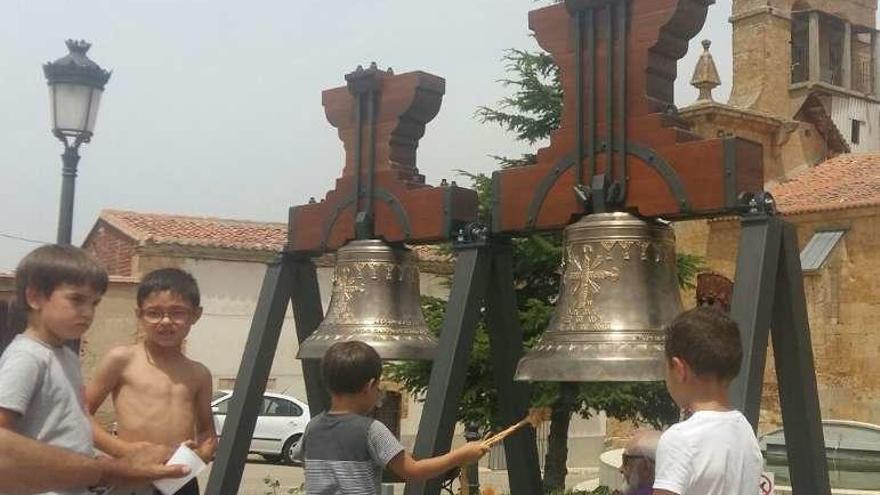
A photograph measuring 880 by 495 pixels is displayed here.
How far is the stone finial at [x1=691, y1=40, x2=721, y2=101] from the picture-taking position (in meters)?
28.0

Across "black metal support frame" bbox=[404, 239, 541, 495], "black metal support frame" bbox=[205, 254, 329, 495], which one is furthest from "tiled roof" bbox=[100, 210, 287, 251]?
"black metal support frame" bbox=[404, 239, 541, 495]

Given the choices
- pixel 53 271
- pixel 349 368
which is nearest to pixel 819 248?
pixel 349 368

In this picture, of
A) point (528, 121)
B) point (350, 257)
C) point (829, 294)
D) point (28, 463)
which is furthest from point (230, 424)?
point (829, 294)

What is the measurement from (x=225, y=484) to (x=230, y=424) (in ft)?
1.03

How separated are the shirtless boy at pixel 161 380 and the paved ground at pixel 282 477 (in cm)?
936

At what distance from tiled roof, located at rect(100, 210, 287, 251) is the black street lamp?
14.5m

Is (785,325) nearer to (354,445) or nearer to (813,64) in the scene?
(354,445)

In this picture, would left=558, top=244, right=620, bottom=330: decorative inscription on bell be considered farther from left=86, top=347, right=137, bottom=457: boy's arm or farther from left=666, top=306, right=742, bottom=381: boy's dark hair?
left=86, top=347, right=137, bottom=457: boy's arm

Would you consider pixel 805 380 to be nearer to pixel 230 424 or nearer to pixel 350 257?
pixel 350 257

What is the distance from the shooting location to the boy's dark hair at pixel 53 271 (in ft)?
8.79

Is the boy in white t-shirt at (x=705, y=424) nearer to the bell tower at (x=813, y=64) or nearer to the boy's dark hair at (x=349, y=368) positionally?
the boy's dark hair at (x=349, y=368)

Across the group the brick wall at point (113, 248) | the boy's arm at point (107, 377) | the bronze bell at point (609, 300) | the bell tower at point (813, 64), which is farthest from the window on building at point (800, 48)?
the boy's arm at point (107, 377)

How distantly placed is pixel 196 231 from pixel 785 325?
795 inches

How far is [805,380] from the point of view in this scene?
3.96 m
